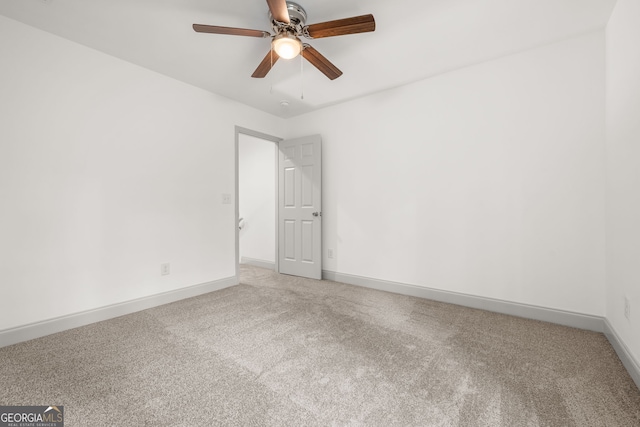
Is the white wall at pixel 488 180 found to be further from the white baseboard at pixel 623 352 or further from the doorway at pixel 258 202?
the doorway at pixel 258 202

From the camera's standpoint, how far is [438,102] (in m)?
3.01

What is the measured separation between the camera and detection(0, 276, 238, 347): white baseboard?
2.07 meters

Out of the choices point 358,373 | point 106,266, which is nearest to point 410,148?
point 358,373

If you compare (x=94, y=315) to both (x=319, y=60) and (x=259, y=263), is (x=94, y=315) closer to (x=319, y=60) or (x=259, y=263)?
(x=259, y=263)

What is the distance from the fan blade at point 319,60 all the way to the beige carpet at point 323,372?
2322mm

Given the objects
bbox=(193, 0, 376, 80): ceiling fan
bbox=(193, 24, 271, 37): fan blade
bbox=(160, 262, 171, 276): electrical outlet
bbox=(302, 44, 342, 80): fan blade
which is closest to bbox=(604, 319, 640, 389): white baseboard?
bbox=(193, 0, 376, 80): ceiling fan

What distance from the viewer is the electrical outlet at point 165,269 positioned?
297 cm

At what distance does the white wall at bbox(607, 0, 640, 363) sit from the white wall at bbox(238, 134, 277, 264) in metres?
3.98

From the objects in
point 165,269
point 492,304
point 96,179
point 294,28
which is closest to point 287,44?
point 294,28

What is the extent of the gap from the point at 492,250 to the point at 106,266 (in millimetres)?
3896

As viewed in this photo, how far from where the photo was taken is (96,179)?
2.51 m

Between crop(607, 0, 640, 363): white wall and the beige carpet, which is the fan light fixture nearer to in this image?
crop(607, 0, 640, 363): white wall

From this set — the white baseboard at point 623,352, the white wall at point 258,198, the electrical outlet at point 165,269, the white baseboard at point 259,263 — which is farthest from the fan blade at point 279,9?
the white baseboard at point 259,263

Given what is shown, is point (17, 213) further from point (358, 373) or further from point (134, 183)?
point (358, 373)
